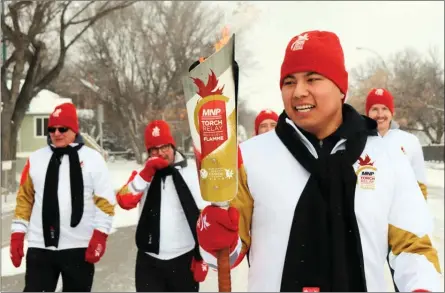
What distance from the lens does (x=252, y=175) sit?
198cm

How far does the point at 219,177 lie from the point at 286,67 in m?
0.56

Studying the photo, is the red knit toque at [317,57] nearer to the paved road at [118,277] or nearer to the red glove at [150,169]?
the red glove at [150,169]

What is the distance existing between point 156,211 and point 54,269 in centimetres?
91

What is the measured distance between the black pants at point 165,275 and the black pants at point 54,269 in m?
0.48

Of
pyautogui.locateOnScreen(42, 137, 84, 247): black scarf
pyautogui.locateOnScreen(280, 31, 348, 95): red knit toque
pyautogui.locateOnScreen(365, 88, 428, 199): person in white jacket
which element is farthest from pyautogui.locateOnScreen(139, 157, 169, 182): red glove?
pyautogui.locateOnScreen(280, 31, 348, 95): red knit toque

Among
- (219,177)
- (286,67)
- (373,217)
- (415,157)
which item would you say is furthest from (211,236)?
(415,157)

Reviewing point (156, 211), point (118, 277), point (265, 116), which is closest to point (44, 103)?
point (118, 277)

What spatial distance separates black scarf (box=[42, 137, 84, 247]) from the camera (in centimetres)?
388

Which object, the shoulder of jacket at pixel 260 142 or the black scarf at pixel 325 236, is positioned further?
the shoulder of jacket at pixel 260 142

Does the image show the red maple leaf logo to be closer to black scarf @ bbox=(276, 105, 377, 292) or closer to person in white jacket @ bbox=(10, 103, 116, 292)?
black scarf @ bbox=(276, 105, 377, 292)

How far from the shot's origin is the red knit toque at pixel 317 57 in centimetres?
197

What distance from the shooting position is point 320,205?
188cm

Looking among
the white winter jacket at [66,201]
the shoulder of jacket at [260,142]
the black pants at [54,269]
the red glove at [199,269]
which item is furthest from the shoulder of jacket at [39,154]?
the shoulder of jacket at [260,142]

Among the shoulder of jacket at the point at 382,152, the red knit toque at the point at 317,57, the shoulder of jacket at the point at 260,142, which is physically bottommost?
the shoulder of jacket at the point at 382,152
